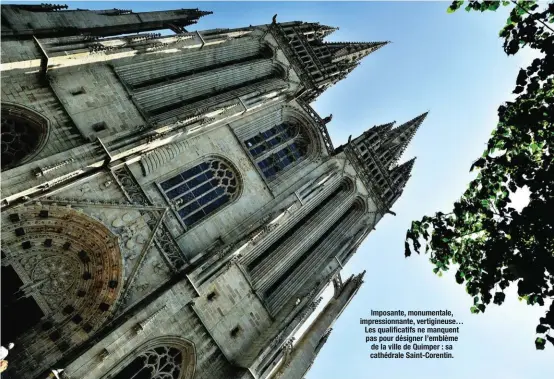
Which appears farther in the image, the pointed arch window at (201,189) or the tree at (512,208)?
the pointed arch window at (201,189)

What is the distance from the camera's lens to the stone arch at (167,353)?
47.7 ft

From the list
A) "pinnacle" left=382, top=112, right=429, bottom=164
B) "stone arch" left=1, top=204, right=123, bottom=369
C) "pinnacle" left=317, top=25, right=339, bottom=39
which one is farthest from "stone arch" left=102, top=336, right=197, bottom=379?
"pinnacle" left=317, top=25, right=339, bottom=39

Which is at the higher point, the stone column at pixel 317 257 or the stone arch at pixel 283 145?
the stone arch at pixel 283 145

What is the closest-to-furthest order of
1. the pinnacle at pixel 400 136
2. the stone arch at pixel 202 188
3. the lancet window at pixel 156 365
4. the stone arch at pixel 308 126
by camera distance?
the lancet window at pixel 156 365 < the stone arch at pixel 202 188 < the stone arch at pixel 308 126 < the pinnacle at pixel 400 136

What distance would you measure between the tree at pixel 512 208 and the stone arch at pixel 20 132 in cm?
1223

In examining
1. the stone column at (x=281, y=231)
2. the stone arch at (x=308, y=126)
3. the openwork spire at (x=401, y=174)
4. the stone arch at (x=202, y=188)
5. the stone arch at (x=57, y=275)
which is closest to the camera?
the stone arch at (x=57, y=275)

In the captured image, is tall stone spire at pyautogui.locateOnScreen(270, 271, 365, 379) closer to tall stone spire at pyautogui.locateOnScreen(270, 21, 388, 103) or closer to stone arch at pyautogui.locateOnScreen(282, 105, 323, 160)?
stone arch at pyautogui.locateOnScreen(282, 105, 323, 160)

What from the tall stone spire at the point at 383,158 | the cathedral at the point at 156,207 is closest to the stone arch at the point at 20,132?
the cathedral at the point at 156,207

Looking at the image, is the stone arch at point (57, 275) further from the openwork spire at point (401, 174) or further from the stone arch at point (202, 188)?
the openwork spire at point (401, 174)

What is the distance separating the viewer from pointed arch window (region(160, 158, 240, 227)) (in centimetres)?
1883

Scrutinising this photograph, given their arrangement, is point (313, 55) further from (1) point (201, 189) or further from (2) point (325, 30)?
(1) point (201, 189)

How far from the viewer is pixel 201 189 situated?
20.3 m

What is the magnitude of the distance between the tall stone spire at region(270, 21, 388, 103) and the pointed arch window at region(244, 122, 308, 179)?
9.53ft

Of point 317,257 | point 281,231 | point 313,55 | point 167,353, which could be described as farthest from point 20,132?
point 313,55
